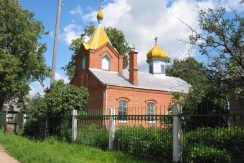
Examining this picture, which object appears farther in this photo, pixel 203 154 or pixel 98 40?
pixel 98 40

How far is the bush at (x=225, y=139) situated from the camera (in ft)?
34.7

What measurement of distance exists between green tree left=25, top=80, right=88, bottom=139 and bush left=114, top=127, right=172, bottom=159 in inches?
187

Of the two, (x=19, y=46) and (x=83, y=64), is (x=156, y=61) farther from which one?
(x=19, y=46)

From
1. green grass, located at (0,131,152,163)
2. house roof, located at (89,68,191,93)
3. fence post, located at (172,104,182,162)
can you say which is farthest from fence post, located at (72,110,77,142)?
house roof, located at (89,68,191,93)

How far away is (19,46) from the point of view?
134ft

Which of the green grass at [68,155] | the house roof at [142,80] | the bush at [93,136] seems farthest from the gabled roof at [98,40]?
the green grass at [68,155]

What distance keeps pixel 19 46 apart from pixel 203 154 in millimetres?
32791

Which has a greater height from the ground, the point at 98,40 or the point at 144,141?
the point at 98,40

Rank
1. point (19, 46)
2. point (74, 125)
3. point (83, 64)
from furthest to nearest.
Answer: point (19, 46) → point (83, 64) → point (74, 125)

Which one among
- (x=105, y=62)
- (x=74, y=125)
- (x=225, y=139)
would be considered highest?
(x=105, y=62)

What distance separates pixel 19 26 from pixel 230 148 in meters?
34.2

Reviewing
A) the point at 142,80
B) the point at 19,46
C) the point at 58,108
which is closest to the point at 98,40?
the point at 142,80

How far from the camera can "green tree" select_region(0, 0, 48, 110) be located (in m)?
40.4

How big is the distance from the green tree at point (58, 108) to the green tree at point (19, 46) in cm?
1822
